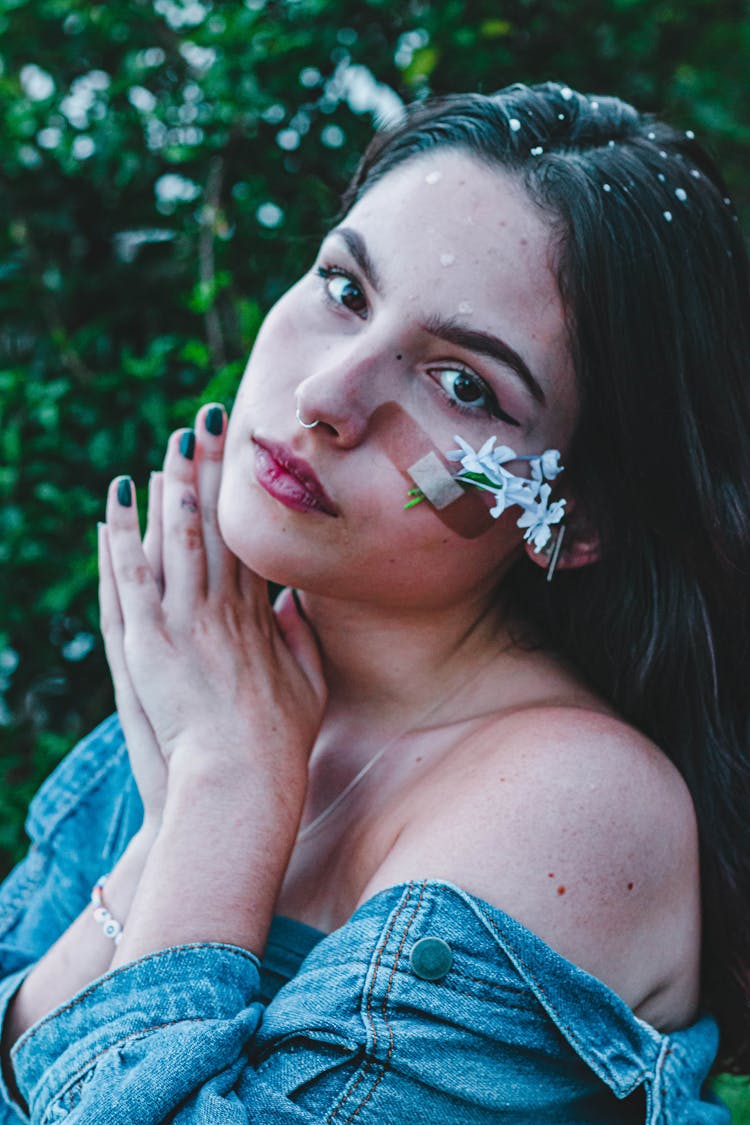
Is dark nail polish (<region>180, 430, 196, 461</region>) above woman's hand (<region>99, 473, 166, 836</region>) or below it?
above

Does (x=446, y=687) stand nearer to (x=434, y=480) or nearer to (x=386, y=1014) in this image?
(x=434, y=480)

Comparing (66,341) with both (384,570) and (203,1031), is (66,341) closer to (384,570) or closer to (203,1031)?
(384,570)

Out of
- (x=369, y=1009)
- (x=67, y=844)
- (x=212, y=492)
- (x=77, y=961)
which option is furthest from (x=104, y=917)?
(x=212, y=492)

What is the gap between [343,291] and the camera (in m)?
1.91

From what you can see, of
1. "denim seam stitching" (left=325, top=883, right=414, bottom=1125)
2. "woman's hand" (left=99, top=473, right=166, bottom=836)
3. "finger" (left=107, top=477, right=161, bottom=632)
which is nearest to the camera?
"denim seam stitching" (left=325, top=883, right=414, bottom=1125)

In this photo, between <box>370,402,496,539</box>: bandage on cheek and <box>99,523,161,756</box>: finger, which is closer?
<box>370,402,496,539</box>: bandage on cheek

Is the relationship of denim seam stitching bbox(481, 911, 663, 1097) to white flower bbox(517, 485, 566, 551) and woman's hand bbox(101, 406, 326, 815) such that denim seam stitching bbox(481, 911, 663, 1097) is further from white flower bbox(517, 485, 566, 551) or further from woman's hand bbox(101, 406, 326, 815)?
white flower bbox(517, 485, 566, 551)

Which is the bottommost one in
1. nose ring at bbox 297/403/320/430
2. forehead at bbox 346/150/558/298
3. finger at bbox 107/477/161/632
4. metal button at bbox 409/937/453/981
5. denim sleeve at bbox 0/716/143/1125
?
denim sleeve at bbox 0/716/143/1125

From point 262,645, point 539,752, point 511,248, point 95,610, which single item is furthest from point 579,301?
point 95,610

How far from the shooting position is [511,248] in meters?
1.77

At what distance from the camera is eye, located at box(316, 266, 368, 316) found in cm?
188

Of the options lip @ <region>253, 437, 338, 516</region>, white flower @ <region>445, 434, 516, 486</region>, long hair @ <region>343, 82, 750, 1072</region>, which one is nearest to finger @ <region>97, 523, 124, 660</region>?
lip @ <region>253, 437, 338, 516</region>

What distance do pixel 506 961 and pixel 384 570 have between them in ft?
2.22

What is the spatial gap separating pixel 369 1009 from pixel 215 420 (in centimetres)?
119
